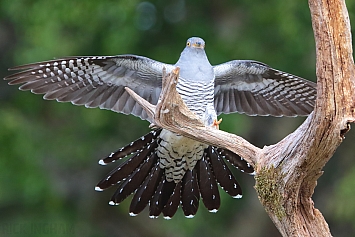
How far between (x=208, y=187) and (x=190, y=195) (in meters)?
0.15

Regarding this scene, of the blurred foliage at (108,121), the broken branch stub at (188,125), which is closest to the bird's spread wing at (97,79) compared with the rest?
the broken branch stub at (188,125)

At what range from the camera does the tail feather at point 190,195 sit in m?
4.43

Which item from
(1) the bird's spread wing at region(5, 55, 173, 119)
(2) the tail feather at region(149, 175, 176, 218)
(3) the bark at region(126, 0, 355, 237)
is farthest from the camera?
(2) the tail feather at region(149, 175, 176, 218)

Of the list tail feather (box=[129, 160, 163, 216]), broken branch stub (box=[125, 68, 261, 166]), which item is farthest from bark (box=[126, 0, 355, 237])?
tail feather (box=[129, 160, 163, 216])

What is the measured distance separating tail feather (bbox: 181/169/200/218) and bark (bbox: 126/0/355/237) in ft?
3.98

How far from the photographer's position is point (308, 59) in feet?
25.8

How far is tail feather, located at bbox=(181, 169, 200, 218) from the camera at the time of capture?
4.43 m

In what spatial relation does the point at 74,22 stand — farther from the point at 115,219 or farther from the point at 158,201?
the point at 158,201

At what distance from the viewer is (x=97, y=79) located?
172 inches

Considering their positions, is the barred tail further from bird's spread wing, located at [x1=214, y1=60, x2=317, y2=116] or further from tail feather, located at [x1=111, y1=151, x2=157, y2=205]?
bird's spread wing, located at [x1=214, y1=60, x2=317, y2=116]

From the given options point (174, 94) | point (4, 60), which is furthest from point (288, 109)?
point (4, 60)

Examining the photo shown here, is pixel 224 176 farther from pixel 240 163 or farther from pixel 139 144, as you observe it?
pixel 139 144

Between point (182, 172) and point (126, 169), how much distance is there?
0.44m

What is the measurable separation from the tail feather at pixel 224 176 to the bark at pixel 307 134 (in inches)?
40.9
